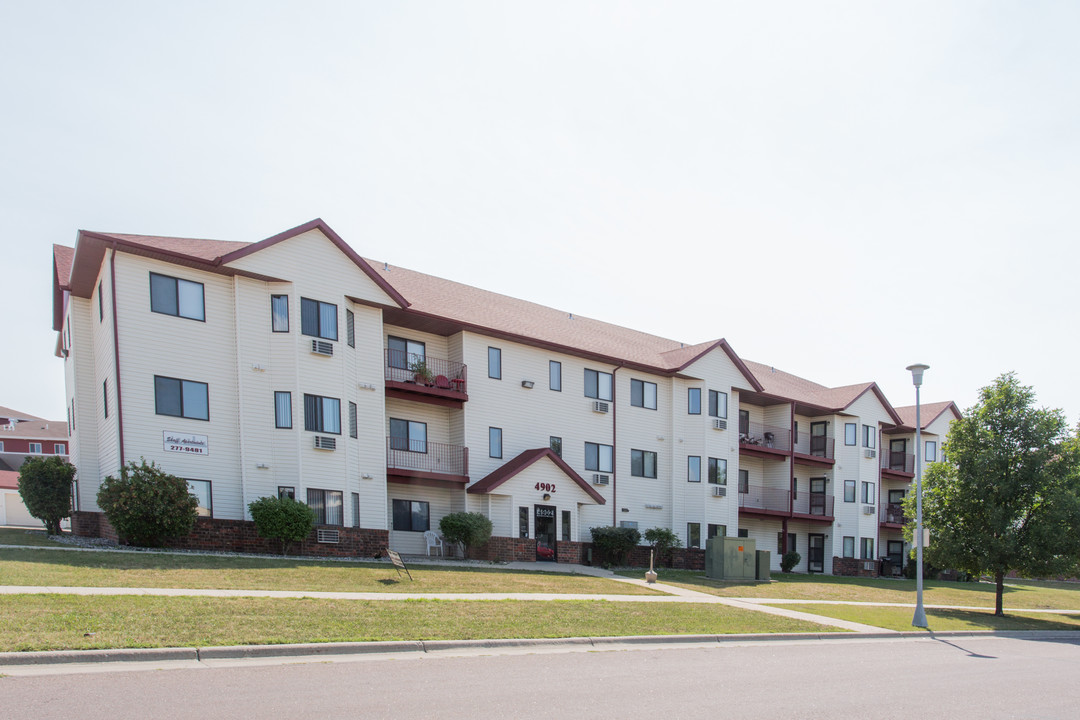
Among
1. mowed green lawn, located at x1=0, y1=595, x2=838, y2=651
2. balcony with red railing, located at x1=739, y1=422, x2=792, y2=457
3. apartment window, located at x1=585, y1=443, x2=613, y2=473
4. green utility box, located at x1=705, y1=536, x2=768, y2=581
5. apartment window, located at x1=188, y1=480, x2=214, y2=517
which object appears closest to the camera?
mowed green lawn, located at x1=0, y1=595, x2=838, y2=651

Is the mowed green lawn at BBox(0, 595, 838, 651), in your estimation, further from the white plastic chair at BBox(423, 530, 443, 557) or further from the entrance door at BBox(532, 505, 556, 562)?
the entrance door at BBox(532, 505, 556, 562)

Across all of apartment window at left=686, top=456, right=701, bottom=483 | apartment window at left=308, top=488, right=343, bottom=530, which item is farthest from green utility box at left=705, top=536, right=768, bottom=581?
apartment window at left=308, top=488, right=343, bottom=530

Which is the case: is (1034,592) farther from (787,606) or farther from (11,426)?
(11,426)

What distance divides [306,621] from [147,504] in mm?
10339

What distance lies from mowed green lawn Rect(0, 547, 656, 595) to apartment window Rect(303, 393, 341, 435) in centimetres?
465

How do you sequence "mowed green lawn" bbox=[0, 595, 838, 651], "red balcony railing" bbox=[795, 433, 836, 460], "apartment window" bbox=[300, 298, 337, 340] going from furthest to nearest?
"red balcony railing" bbox=[795, 433, 836, 460], "apartment window" bbox=[300, 298, 337, 340], "mowed green lawn" bbox=[0, 595, 838, 651]

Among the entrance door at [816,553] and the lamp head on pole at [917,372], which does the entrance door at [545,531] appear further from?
the entrance door at [816,553]

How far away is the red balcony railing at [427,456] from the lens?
87.8ft

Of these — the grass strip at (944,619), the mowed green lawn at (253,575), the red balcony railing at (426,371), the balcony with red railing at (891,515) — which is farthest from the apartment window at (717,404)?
the mowed green lawn at (253,575)

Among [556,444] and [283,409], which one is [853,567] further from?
[283,409]

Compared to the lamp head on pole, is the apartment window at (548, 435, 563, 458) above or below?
below

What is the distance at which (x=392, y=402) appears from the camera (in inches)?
1074

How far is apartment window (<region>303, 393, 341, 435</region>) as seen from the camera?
2362cm

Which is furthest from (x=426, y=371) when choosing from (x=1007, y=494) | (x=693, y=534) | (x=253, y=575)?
(x=1007, y=494)
